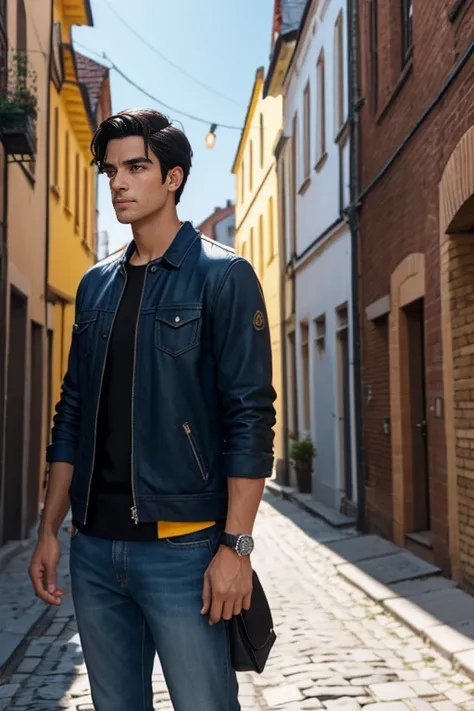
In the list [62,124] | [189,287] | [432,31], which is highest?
[62,124]

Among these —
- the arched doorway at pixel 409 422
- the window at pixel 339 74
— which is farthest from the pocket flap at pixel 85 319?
the window at pixel 339 74

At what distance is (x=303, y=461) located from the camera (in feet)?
53.3

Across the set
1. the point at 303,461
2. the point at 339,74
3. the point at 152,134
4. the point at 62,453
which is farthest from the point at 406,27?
the point at 62,453

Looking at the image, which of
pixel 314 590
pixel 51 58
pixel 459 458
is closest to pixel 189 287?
pixel 459 458

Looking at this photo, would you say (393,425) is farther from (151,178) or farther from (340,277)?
(151,178)

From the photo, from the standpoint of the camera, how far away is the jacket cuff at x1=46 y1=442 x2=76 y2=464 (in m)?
2.54

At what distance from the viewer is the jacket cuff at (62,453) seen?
254 cm

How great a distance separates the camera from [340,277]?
13.4 m

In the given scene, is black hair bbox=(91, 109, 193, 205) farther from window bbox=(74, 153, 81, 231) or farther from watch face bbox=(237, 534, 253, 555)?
window bbox=(74, 153, 81, 231)

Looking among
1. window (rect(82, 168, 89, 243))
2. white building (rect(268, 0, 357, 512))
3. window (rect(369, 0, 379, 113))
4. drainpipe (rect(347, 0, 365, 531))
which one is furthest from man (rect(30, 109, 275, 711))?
window (rect(82, 168, 89, 243))

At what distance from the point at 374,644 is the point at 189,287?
4246mm

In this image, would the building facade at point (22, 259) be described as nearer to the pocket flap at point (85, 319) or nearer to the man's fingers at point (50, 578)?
the pocket flap at point (85, 319)

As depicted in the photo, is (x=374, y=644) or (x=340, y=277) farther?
(x=340, y=277)

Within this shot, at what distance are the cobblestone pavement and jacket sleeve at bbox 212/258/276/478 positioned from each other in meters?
2.72
